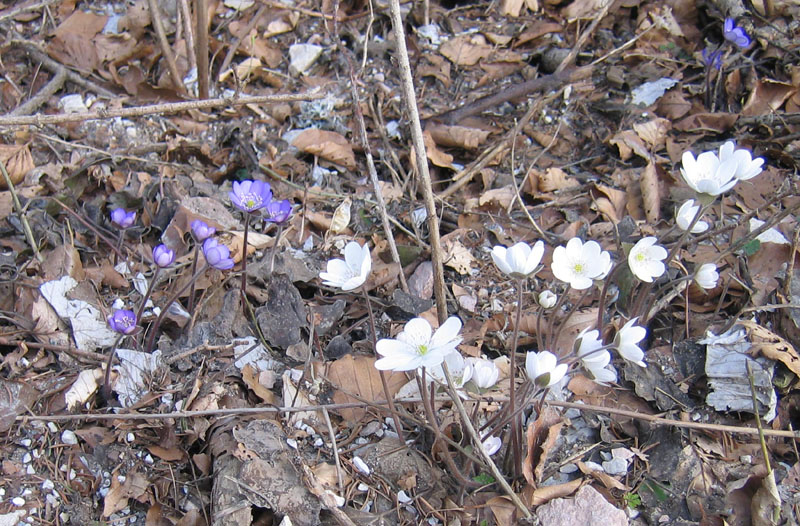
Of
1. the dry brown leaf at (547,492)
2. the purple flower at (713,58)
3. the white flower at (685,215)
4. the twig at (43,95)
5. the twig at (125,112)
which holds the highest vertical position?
the twig at (125,112)

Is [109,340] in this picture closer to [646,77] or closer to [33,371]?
[33,371]

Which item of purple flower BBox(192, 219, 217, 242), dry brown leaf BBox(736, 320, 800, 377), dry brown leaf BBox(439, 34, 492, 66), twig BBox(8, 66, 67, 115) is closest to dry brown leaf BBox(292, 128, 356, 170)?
dry brown leaf BBox(439, 34, 492, 66)

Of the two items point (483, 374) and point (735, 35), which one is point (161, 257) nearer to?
point (483, 374)

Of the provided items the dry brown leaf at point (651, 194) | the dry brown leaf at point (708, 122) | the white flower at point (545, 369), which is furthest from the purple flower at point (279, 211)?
the dry brown leaf at point (708, 122)

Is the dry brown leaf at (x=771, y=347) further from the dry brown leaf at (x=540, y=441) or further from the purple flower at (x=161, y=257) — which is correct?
the purple flower at (x=161, y=257)

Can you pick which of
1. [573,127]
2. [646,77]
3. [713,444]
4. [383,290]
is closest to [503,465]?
[713,444]

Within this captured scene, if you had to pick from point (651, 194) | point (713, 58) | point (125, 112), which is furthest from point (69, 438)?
point (713, 58)

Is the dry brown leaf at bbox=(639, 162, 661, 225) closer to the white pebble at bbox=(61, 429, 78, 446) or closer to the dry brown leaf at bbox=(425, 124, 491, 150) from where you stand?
the dry brown leaf at bbox=(425, 124, 491, 150)
